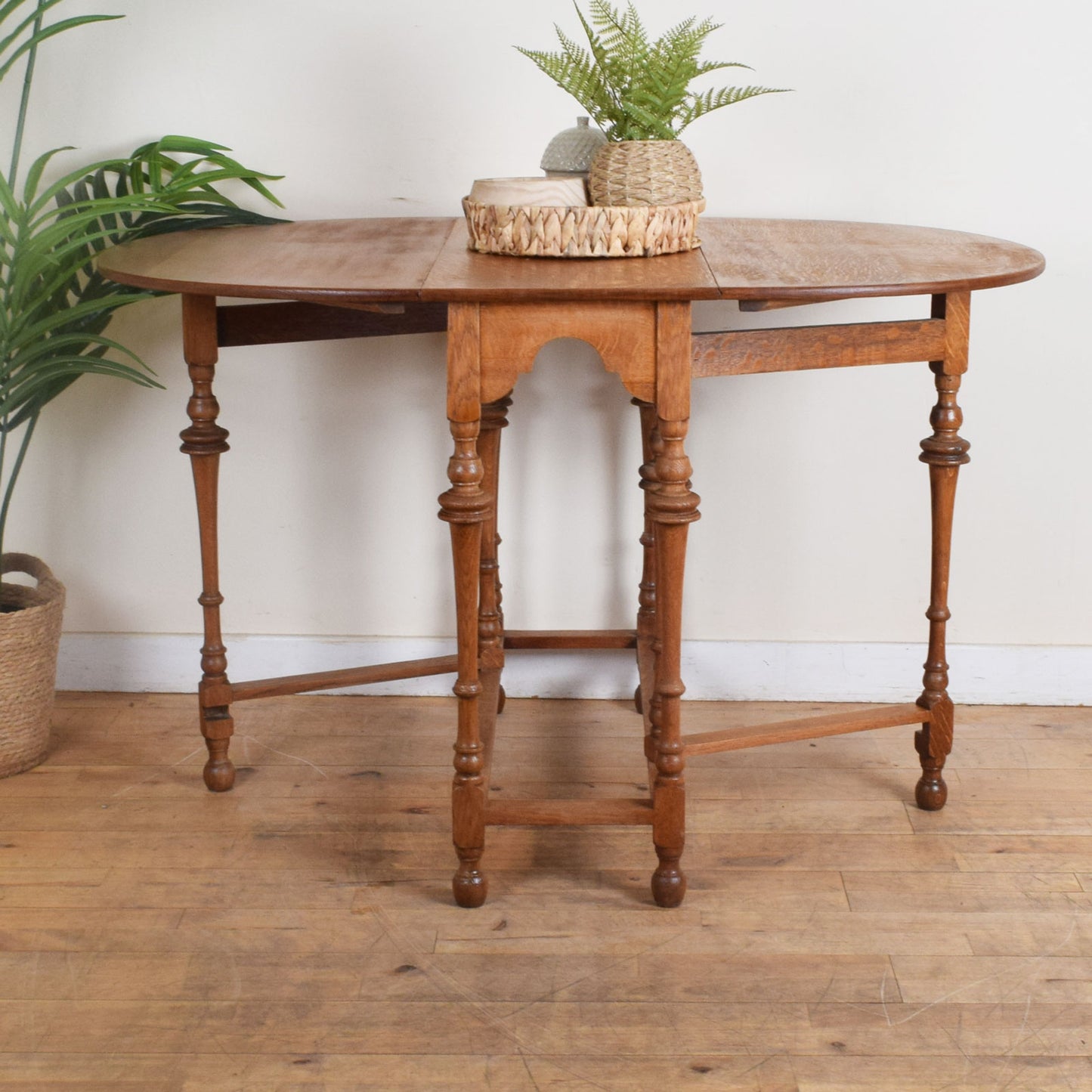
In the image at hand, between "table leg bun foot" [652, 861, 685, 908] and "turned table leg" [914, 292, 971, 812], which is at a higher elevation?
"turned table leg" [914, 292, 971, 812]

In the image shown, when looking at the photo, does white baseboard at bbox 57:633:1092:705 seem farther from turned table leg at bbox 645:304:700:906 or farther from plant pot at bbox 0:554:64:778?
turned table leg at bbox 645:304:700:906

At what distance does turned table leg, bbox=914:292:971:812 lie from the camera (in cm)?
200

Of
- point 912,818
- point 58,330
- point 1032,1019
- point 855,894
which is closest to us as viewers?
point 1032,1019

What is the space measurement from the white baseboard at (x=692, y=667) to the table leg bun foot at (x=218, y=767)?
42 cm

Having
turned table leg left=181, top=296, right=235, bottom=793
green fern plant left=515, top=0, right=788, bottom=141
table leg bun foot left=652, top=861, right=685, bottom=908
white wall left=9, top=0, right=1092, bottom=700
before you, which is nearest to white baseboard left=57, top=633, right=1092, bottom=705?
white wall left=9, top=0, right=1092, bottom=700

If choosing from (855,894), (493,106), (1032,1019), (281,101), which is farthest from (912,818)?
(281,101)

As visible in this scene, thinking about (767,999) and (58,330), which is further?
(58,330)

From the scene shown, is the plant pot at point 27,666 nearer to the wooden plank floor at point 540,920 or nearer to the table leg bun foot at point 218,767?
the wooden plank floor at point 540,920

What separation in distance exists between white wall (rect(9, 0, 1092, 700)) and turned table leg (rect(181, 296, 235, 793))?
15.5 inches

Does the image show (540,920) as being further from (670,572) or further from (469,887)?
(670,572)

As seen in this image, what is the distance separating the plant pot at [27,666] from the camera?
2.33 meters

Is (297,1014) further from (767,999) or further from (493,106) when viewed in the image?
(493,106)

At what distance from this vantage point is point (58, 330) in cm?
245

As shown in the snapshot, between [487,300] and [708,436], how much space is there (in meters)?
0.98
